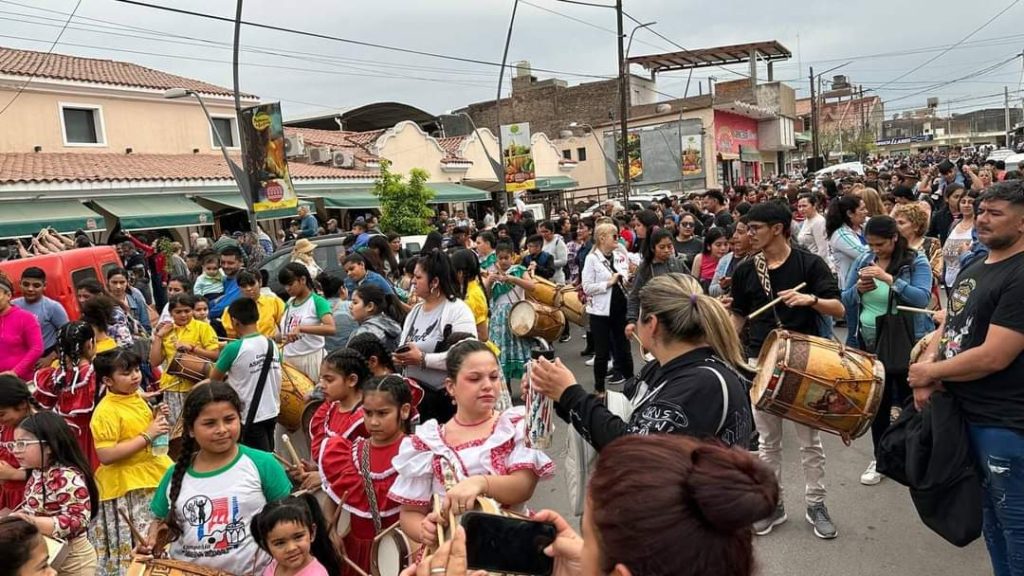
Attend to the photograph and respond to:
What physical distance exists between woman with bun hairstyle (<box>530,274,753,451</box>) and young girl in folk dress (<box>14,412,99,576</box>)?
8.00 feet

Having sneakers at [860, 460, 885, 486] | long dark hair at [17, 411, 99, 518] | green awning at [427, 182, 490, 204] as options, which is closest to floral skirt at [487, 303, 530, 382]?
sneakers at [860, 460, 885, 486]

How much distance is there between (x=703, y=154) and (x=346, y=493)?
42796 mm

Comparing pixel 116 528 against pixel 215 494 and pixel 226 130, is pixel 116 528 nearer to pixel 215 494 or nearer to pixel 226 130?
pixel 215 494

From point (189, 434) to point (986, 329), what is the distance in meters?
3.43

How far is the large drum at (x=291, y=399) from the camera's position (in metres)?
5.60

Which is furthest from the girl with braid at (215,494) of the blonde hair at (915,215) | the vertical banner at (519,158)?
the vertical banner at (519,158)

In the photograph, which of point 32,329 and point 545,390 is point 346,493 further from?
point 32,329

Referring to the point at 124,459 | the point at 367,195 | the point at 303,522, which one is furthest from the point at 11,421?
the point at 367,195

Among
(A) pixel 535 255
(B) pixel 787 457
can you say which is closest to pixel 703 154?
(A) pixel 535 255

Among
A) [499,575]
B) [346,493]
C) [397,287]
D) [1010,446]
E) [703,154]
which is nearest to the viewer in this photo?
[499,575]

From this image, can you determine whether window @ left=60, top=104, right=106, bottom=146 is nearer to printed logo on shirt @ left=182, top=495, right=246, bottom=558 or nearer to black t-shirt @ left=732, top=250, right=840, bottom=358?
printed logo on shirt @ left=182, top=495, right=246, bottom=558

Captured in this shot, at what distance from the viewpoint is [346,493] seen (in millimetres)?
3420

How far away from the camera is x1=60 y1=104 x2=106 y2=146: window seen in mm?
21422

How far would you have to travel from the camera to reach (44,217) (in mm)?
16094
